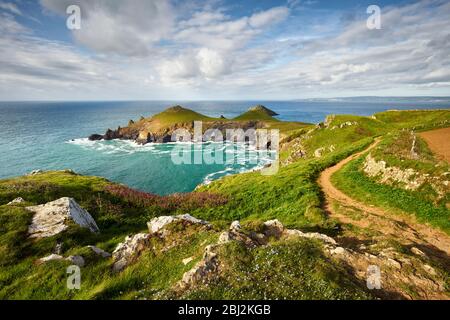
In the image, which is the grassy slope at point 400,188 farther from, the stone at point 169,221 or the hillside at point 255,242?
the stone at point 169,221

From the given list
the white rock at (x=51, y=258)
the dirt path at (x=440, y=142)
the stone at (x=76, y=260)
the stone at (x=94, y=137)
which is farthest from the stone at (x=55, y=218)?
the stone at (x=94, y=137)

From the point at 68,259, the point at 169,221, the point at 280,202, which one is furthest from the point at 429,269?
the point at 68,259

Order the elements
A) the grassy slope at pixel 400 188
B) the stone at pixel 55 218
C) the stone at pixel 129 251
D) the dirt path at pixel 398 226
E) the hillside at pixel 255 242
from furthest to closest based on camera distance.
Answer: the grassy slope at pixel 400 188 → the dirt path at pixel 398 226 → the stone at pixel 55 218 → the stone at pixel 129 251 → the hillside at pixel 255 242

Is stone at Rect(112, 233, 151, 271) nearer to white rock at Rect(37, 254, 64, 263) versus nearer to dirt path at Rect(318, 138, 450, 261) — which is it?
white rock at Rect(37, 254, 64, 263)

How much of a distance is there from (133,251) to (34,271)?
4.48 metres

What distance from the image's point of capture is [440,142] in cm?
4156

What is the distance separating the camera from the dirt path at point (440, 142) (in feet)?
116

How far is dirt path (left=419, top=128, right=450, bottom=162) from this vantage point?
35344 millimetres

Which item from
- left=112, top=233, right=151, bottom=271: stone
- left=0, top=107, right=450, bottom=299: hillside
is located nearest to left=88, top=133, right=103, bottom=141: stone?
left=0, top=107, right=450, bottom=299: hillside

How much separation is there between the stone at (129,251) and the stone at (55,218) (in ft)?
16.7

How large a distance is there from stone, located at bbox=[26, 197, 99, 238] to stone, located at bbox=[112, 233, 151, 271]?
510 centimetres

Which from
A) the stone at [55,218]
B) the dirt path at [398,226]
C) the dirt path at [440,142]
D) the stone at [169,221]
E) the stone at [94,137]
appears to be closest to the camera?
the stone at [55,218]
